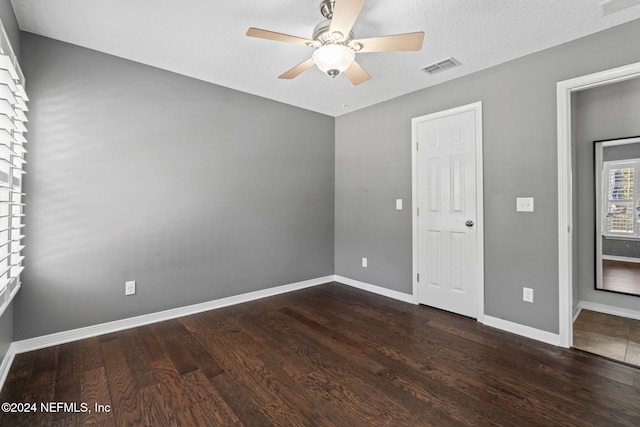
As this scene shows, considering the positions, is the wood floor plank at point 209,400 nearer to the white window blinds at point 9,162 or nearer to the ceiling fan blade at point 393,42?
the white window blinds at point 9,162

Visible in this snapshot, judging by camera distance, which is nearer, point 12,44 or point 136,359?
point 12,44

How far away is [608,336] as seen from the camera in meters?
2.54

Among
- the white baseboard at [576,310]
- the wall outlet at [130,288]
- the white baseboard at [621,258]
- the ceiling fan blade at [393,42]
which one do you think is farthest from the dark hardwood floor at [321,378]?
the ceiling fan blade at [393,42]

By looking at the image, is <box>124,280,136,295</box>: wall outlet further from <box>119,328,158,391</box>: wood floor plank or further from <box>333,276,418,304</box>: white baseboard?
<box>333,276,418,304</box>: white baseboard

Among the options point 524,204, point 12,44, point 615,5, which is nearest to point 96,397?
point 12,44

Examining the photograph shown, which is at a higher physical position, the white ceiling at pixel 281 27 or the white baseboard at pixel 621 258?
the white ceiling at pixel 281 27

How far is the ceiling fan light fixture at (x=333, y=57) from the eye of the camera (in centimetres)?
183

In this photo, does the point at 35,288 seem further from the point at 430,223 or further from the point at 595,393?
the point at 595,393

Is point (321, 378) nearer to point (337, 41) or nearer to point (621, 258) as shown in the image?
point (337, 41)

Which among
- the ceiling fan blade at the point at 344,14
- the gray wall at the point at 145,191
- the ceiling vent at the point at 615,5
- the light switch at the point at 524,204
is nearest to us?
the ceiling fan blade at the point at 344,14

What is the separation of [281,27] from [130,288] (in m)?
2.61

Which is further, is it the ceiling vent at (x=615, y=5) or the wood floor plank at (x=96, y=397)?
the ceiling vent at (x=615, y=5)

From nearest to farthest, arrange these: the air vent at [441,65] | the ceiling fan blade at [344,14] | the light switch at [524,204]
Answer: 1. the ceiling fan blade at [344,14]
2. the light switch at [524,204]
3. the air vent at [441,65]

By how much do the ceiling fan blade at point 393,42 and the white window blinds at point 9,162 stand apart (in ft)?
6.65
